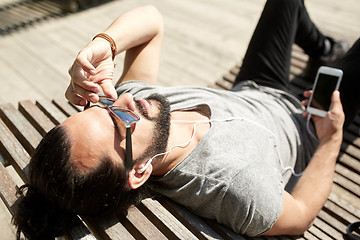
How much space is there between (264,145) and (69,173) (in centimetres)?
110

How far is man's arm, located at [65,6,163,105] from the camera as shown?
1.60 metres

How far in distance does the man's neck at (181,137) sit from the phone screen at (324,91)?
87 centimetres

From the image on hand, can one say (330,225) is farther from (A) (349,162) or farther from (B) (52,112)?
(B) (52,112)

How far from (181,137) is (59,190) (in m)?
0.68

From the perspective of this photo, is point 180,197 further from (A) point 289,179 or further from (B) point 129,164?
(A) point 289,179

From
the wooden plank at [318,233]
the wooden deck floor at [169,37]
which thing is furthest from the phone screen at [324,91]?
the wooden deck floor at [169,37]

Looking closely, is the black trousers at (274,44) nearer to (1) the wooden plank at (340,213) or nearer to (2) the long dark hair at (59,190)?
(1) the wooden plank at (340,213)

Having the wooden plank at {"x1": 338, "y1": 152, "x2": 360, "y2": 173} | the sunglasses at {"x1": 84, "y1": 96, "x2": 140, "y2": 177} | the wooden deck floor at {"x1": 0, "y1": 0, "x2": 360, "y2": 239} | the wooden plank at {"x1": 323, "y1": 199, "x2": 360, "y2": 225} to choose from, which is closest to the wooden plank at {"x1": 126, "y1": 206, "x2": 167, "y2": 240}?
the sunglasses at {"x1": 84, "y1": 96, "x2": 140, "y2": 177}

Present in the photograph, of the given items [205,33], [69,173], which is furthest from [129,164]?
[205,33]

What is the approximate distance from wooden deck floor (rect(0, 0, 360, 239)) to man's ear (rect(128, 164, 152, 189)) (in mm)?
2181

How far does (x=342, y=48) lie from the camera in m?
2.90

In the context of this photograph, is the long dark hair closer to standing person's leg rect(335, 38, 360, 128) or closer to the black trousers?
the black trousers

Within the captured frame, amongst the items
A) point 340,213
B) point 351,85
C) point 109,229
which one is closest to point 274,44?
point 351,85

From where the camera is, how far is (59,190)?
1412 mm
